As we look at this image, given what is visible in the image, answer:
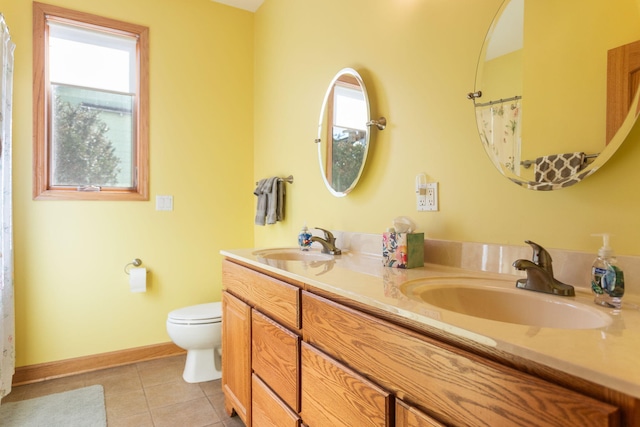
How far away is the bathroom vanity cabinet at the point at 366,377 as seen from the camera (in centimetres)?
53

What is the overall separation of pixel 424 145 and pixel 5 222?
216 centimetres

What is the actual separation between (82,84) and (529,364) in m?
2.92

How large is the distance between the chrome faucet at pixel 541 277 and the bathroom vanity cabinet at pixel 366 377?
386 mm

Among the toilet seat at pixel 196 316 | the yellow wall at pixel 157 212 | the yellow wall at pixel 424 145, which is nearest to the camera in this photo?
the yellow wall at pixel 424 145

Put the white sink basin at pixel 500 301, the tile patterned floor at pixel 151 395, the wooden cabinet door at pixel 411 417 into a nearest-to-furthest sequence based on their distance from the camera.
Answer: the wooden cabinet door at pixel 411 417
the white sink basin at pixel 500 301
the tile patterned floor at pixel 151 395

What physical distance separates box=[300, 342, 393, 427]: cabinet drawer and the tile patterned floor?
3.04 feet

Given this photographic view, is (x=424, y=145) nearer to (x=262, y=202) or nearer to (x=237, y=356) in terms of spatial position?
(x=237, y=356)

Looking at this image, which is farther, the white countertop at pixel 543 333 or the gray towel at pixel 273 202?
the gray towel at pixel 273 202

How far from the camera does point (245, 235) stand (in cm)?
300

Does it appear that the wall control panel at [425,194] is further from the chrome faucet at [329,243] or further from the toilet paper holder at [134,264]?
the toilet paper holder at [134,264]

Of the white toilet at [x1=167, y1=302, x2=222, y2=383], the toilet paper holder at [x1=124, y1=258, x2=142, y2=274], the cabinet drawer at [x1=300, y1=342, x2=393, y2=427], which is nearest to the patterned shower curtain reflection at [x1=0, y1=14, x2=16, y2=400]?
the toilet paper holder at [x1=124, y1=258, x2=142, y2=274]

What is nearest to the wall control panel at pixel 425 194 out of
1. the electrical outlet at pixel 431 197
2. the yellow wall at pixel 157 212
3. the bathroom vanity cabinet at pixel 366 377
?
the electrical outlet at pixel 431 197

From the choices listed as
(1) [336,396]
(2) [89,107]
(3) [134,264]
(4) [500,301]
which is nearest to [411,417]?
(1) [336,396]

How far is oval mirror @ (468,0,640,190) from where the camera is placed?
0.93 m
